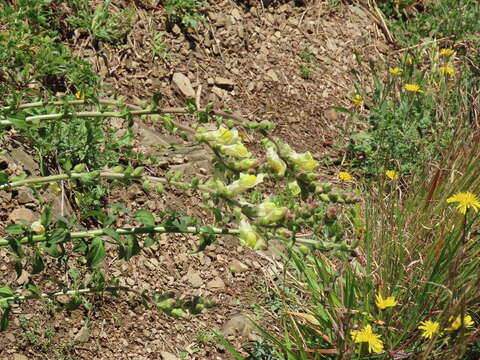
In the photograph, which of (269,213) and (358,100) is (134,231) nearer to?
(269,213)

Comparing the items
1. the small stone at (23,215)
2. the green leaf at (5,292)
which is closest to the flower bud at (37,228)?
the green leaf at (5,292)

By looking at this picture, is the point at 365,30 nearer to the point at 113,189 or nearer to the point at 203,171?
the point at 203,171

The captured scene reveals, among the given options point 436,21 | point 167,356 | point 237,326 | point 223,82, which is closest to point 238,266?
point 237,326

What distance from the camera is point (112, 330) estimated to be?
2490 millimetres

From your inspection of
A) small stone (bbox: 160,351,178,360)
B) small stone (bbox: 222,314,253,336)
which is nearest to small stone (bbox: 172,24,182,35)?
small stone (bbox: 222,314,253,336)

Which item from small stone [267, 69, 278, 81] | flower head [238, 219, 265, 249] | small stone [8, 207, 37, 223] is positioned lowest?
small stone [267, 69, 278, 81]

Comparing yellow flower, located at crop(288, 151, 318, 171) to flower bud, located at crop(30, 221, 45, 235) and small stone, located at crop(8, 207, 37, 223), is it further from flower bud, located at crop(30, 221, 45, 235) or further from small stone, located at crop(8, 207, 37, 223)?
small stone, located at crop(8, 207, 37, 223)

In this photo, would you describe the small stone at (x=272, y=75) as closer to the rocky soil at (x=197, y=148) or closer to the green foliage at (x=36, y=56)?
the rocky soil at (x=197, y=148)

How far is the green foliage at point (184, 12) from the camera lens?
367cm

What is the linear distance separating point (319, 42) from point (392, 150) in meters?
1.30

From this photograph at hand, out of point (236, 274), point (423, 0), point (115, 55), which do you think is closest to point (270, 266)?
point (236, 274)

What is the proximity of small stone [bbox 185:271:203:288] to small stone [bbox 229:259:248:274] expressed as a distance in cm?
17

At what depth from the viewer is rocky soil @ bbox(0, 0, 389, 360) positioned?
245 centimetres

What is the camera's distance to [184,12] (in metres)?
3.75
